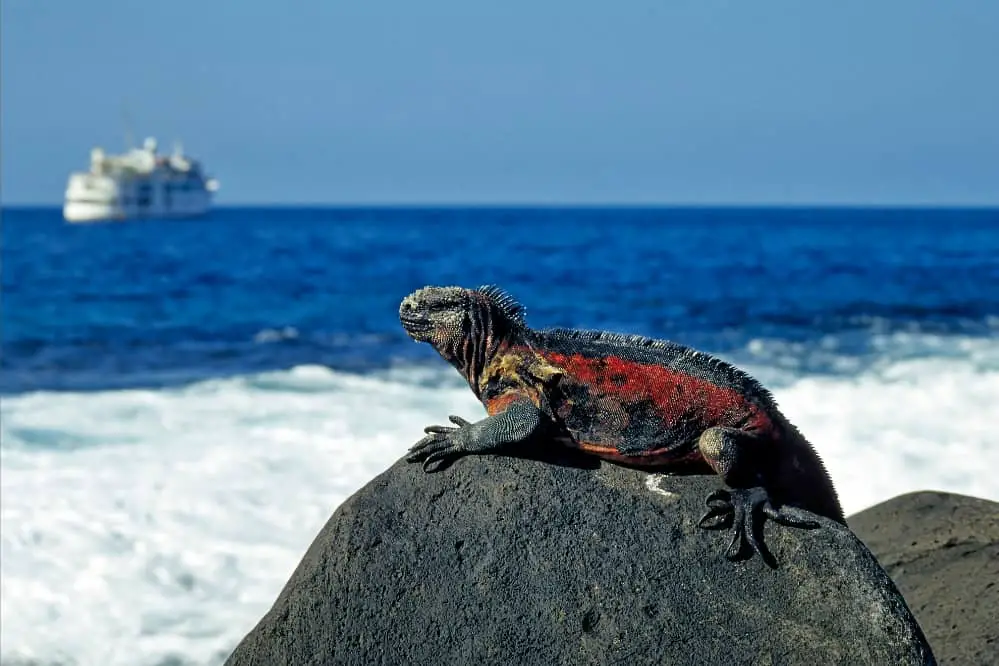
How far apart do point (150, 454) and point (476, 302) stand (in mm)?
5795

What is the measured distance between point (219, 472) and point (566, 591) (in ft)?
18.3

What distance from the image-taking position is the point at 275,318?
2181 centimetres

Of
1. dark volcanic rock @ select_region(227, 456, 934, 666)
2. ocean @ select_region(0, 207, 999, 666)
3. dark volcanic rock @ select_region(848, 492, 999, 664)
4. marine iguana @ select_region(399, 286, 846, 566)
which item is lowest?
ocean @ select_region(0, 207, 999, 666)

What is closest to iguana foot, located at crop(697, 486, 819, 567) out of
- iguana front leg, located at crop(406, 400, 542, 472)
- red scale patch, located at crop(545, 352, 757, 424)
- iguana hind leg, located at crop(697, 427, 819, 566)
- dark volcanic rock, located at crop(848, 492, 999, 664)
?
iguana hind leg, located at crop(697, 427, 819, 566)

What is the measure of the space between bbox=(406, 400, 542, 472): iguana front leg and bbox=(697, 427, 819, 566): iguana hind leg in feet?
2.03

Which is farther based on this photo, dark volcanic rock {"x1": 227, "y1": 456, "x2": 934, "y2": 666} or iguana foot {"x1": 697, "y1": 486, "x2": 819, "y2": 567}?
iguana foot {"x1": 697, "y1": 486, "x2": 819, "y2": 567}

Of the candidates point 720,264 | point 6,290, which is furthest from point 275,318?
point 720,264

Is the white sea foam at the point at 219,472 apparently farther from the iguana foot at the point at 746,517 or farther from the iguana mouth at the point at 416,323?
the iguana foot at the point at 746,517

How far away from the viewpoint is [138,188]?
85.4 meters

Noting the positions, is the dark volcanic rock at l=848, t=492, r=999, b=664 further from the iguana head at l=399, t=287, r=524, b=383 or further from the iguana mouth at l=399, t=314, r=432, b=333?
the iguana mouth at l=399, t=314, r=432, b=333

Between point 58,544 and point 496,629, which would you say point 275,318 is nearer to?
point 58,544

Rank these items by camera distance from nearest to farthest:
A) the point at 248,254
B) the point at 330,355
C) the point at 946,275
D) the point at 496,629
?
the point at 496,629 < the point at 330,355 < the point at 946,275 < the point at 248,254

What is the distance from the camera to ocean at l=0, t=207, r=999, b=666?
7.23 meters

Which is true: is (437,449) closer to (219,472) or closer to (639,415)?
(639,415)
